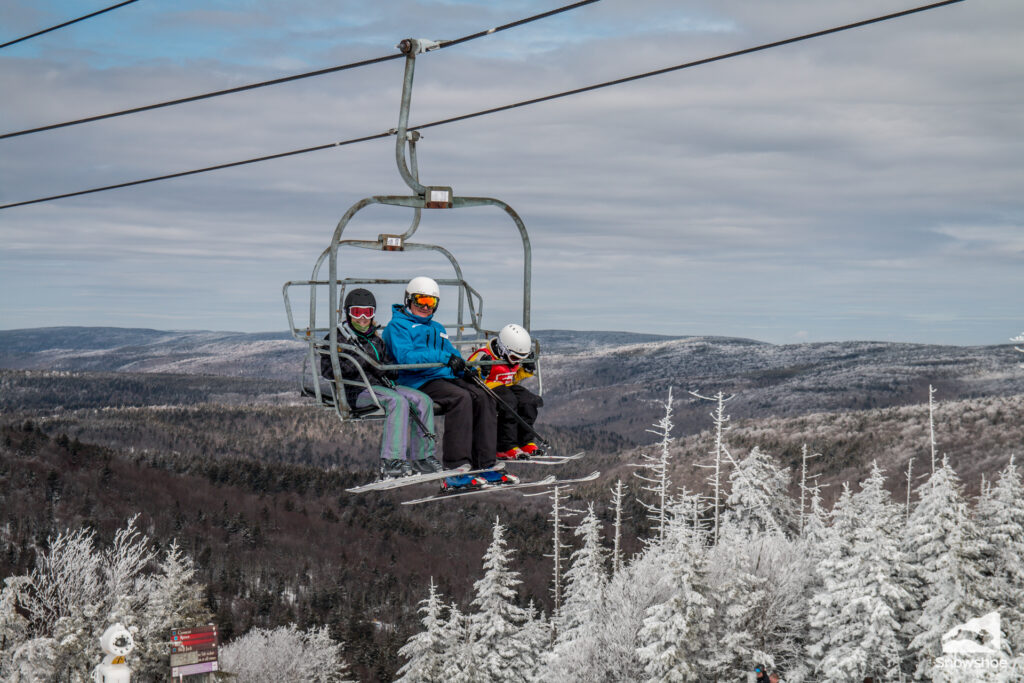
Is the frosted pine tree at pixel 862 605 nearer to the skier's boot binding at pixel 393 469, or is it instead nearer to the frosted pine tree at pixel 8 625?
the skier's boot binding at pixel 393 469

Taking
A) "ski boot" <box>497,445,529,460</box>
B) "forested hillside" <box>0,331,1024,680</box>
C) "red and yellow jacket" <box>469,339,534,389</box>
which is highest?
"red and yellow jacket" <box>469,339,534,389</box>

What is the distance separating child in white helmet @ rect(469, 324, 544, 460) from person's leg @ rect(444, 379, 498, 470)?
395 millimetres

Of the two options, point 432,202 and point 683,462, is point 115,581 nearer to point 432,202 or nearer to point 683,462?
point 432,202

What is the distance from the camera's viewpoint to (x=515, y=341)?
37.1 feet

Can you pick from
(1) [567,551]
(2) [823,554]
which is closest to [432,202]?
(2) [823,554]

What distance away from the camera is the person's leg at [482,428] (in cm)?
1115

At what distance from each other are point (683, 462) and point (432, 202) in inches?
5554

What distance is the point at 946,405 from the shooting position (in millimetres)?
148250

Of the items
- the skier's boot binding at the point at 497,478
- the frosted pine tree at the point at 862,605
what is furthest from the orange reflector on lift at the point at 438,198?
the frosted pine tree at the point at 862,605

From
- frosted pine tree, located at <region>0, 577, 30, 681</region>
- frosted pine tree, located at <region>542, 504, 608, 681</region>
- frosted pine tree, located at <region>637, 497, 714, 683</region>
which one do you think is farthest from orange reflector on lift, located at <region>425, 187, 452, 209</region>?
frosted pine tree, located at <region>0, 577, 30, 681</region>

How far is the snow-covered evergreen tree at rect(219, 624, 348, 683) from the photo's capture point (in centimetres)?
5234

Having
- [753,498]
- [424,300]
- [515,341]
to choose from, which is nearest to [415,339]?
[424,300]

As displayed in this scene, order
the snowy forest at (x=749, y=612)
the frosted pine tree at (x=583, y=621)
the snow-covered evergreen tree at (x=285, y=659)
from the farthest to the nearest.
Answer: the snow-covered evergreen tree at (x=285, y=659) < the frosted pine tree at (x=583, y=621) < the snowy forest at (x=749, y=612)

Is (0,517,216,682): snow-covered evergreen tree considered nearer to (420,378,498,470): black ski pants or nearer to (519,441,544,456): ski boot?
(519,441,544,456): ski boot
